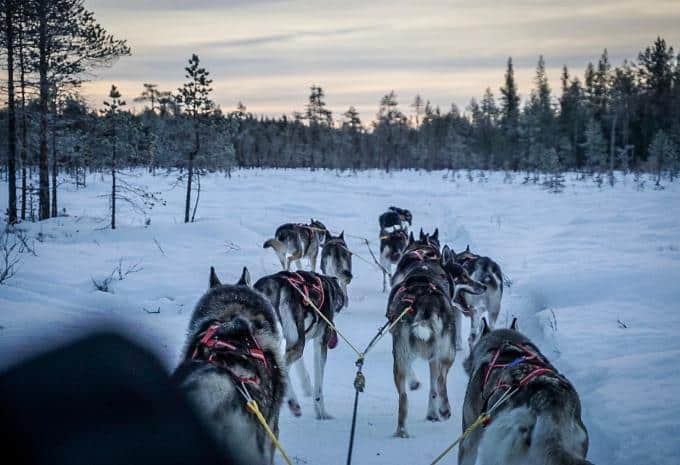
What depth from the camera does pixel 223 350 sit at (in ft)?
7.97

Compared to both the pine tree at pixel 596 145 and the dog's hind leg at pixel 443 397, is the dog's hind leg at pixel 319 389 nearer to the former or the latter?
the dog's hind leg at pixel 443 397

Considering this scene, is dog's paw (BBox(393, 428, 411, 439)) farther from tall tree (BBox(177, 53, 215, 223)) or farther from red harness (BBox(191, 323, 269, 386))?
tall tree (BBox(177, 53, 215, 223))

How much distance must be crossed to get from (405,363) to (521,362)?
1718 mm

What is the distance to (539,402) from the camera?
2.33 meters

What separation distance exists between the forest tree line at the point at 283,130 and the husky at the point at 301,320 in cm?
1073

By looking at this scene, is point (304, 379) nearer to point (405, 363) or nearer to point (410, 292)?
point (405, 363)

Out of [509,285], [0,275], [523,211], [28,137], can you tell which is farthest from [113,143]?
[523,211]

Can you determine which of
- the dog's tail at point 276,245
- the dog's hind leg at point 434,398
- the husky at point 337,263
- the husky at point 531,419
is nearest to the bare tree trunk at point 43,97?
the dog's tail at point 276,245

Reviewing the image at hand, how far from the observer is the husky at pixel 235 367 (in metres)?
1.85

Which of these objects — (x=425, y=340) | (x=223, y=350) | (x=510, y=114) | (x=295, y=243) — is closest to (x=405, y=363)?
(x=425, y=340)

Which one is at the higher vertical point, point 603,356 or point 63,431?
point 63,431

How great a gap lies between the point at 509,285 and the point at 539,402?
20.6ft

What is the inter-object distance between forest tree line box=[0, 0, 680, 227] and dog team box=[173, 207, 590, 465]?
1109 centimetres

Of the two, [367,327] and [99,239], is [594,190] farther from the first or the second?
[99,239]
